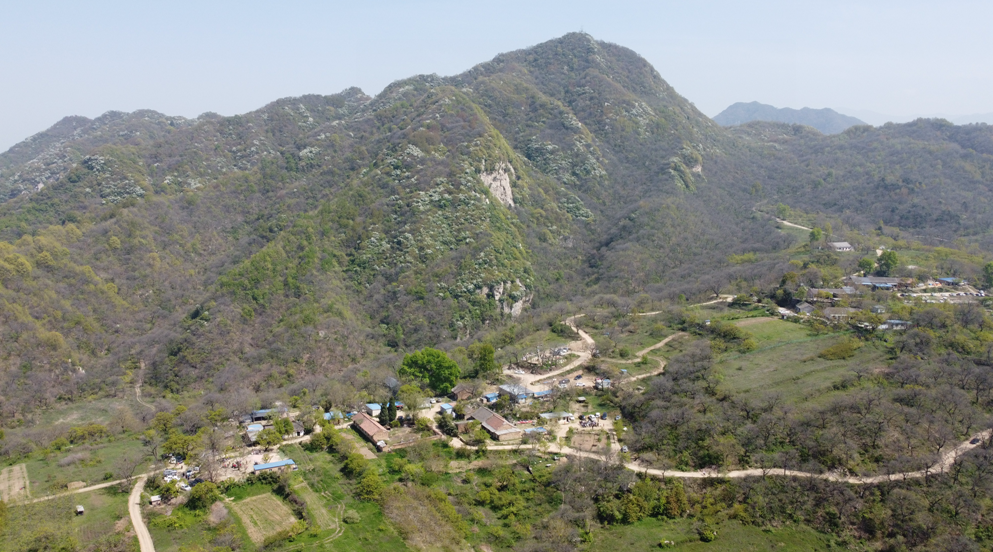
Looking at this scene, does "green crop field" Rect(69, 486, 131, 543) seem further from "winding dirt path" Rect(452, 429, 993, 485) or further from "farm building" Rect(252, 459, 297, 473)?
"winding dirt path" Rect(452, 429, 993, 485)

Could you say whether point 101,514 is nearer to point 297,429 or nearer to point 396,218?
point 297,429

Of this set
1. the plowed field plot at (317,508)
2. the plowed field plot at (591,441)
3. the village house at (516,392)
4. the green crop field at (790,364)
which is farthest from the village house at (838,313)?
the plowed field plot at (317,508)

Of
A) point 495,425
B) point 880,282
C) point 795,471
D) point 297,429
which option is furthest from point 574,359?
point 880,282

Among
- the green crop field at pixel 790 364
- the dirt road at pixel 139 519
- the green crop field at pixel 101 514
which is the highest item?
the green crop field at pixel 790 364

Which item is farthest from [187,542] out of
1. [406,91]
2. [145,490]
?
[406,91]

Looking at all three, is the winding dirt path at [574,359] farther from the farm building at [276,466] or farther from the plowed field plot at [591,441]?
the farm building at [276,466]

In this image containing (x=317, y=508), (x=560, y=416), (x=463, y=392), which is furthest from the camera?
(x=463, y=392)

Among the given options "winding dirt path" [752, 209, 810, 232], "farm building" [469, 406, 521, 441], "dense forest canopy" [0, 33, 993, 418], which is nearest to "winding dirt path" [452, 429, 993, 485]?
"farm building" [469, 406, 521, 441]
